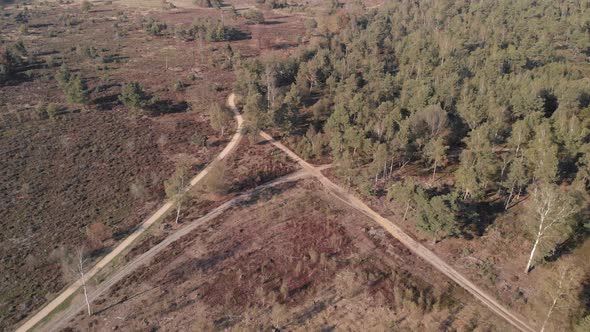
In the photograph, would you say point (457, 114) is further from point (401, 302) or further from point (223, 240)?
point (223, 240)

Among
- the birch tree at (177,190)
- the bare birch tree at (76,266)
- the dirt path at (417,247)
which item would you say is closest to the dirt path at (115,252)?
the bare birch tree at (76,266)

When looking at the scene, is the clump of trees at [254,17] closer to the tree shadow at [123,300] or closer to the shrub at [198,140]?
the shrub at [198,140]

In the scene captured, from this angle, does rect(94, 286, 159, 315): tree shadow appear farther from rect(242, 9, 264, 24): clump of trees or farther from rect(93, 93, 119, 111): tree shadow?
rect(242, 9, 264, 24): clump of trees

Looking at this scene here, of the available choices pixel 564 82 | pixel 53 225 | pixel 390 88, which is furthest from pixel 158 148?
pixel 564 82

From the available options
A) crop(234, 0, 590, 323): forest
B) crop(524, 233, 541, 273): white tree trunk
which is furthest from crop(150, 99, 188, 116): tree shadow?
crop(524, 233, 541, 273): white tree trunk

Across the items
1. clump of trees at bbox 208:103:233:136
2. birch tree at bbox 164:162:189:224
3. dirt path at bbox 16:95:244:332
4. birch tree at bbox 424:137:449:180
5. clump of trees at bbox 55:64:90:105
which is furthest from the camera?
clump of trees at bbox 55:64:90:105

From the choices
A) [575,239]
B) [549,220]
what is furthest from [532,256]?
[575,239]

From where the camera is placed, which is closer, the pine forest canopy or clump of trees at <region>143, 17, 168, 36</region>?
the pine forest canopy
